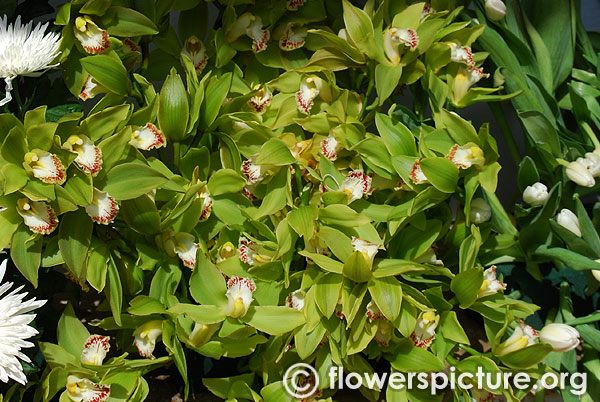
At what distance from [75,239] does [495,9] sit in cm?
75

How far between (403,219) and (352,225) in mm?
80

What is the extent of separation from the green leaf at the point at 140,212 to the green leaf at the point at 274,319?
19cm

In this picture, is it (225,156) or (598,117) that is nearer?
(225,156)

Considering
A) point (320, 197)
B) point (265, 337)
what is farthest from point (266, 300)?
point (320, 197)

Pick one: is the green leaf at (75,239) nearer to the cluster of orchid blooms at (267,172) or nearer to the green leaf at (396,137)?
the cluster of orchid blooms at (267,172)

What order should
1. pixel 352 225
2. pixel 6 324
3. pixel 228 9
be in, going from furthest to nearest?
pixel 228 9, pixel 352 225, pixel 6 324

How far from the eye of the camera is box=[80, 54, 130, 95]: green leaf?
96 centimetres

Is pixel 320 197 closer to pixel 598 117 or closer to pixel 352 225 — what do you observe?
pixel 352 225

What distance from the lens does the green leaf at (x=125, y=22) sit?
0.99 meters

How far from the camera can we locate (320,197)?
1037 mm

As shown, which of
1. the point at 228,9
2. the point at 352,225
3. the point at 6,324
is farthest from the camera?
the point at 228,9

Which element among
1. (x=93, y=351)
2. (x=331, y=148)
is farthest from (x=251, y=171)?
(x=93, y=351)

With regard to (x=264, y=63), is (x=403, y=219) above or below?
below

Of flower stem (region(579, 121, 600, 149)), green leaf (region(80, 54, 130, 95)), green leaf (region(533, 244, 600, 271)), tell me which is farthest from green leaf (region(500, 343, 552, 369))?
green leaf (region(80, 54, 130, 95))
